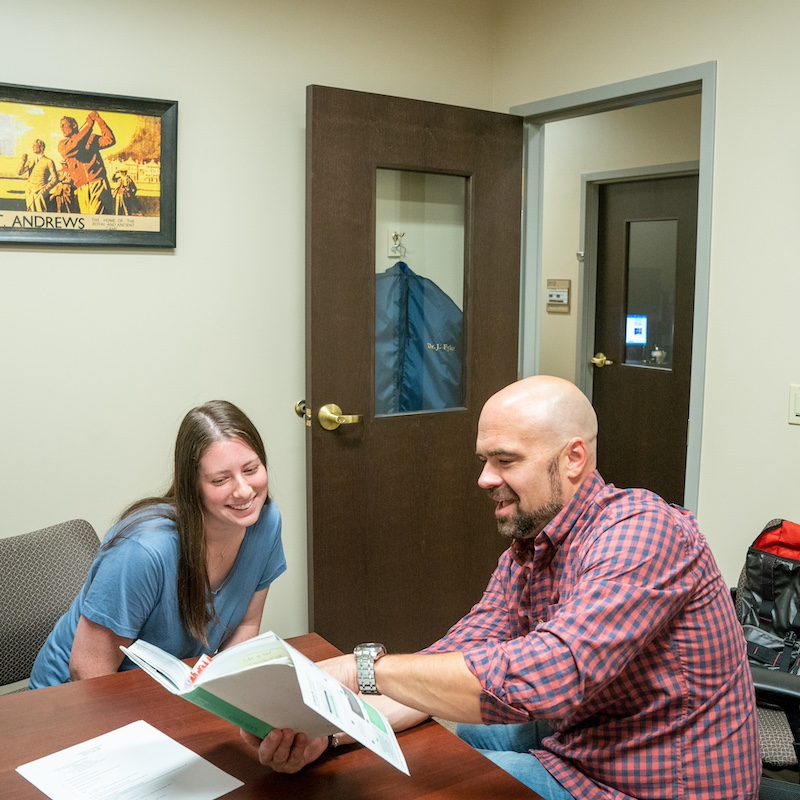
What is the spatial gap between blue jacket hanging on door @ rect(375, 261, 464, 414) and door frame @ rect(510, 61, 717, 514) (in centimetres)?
40

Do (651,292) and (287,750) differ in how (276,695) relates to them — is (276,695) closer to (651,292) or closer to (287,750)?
(287,750)

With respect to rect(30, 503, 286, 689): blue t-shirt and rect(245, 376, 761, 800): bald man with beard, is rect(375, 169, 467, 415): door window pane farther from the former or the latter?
rect(245, 376, 761, 800): bald man with beard

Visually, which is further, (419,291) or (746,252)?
(419,291)

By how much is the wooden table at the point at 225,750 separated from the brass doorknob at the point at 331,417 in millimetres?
1397

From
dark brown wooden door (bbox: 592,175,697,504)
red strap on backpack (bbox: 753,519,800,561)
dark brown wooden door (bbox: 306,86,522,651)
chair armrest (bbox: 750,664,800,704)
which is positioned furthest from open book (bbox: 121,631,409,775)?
dark brown wooden door (bbox: 592,175,697,504)

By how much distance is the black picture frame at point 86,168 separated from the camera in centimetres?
258

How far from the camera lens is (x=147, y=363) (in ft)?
9.40

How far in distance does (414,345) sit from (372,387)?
0.27 meters

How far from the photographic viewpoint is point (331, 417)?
294cm

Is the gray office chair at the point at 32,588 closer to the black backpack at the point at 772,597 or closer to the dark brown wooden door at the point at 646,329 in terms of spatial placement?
the black backpack at the point at 772,597

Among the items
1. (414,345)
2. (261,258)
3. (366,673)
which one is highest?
(261,258)

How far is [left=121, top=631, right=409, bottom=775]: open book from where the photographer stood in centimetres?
113

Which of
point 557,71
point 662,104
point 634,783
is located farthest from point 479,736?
point 662,104

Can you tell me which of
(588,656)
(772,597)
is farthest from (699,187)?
(588,656)
